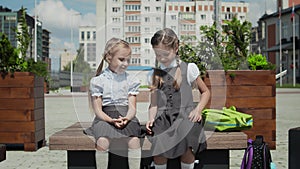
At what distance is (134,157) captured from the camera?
3.56 m

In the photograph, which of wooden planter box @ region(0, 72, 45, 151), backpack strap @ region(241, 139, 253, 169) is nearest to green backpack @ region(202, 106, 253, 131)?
backpack strap @ region(241, 139, 253, 169)

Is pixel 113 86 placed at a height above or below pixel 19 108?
above

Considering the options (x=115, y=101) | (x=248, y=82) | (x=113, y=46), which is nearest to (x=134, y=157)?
(x=115, y=101)

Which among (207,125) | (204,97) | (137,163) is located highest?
(204,97)

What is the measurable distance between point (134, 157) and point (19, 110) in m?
3.20

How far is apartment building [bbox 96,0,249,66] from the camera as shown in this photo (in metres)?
3.33

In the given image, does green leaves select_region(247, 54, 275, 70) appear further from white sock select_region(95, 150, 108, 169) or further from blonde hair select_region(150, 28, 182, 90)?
white sock select_region(95, 150, 108, 169)

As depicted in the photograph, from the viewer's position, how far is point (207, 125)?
3877 mm

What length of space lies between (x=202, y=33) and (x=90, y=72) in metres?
0.92

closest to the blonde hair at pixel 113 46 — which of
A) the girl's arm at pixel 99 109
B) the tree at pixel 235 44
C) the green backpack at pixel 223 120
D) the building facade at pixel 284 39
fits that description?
the girl's arm at pixel 99 109

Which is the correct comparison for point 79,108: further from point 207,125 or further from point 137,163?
point 207,125

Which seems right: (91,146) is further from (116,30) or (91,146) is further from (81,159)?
(116,30)

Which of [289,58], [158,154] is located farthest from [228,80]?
[289,58]

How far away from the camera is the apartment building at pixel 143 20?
3328 millimetres
